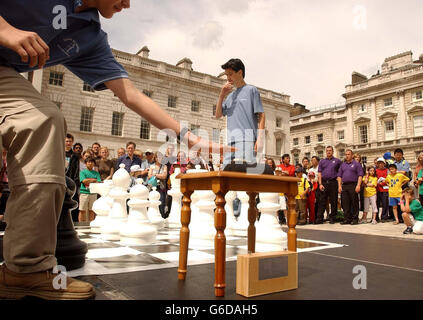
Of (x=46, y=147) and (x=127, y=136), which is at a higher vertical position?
(x=127, y=136)

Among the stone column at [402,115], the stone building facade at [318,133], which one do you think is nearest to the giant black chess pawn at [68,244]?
the stone column at [402,115]

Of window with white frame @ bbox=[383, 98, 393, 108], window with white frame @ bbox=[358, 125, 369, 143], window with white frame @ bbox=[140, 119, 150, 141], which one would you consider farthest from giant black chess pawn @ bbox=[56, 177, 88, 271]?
window with white frame @ bbox=[358, 125, 369, 143]

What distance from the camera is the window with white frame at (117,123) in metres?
18.8

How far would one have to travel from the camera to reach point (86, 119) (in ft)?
58.6

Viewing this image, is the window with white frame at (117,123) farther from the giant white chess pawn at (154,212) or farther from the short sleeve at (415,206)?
the short sleeve at (415,206)

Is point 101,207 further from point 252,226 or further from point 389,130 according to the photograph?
point 389,130

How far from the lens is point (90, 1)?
1.12m

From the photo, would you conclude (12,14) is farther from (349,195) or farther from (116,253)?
(349,195)

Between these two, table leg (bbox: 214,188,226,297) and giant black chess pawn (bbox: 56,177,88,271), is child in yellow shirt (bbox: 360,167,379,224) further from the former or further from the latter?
giant black chess pawn (bbox: 56,177,88,271)

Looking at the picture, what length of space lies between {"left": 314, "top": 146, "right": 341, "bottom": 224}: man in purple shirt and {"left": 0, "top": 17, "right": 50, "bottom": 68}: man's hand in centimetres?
625

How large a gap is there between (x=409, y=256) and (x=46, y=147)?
2510 mm

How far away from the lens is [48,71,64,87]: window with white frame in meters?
16.8

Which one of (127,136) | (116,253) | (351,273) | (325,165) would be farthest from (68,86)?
(351,273)

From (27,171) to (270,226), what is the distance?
202cm
